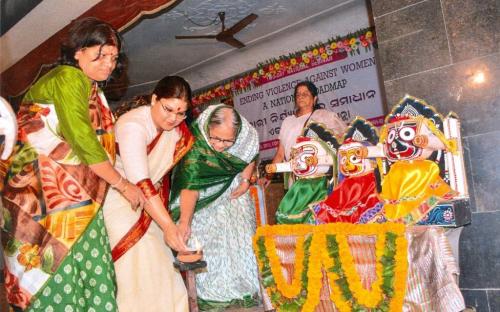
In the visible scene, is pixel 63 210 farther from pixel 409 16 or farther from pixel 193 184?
pixel 409 16

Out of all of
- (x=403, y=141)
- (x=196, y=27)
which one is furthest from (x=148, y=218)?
(x=196, y=27)

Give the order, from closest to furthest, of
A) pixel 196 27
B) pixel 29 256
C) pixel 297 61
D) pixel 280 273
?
pixel 29 256
pixel 280 273
pixel 297 61
pixel 196 27

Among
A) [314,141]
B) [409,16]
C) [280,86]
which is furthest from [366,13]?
[314,141]

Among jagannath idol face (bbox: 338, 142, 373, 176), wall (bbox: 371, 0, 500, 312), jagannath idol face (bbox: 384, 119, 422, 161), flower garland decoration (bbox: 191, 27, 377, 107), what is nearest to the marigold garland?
jagannath idol face (bbox: 338, 142, 373, 176)

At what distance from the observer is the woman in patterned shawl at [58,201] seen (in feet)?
5.94

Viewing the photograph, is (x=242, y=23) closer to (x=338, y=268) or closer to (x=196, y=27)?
(x=196, y=27)

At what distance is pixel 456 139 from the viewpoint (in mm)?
2074

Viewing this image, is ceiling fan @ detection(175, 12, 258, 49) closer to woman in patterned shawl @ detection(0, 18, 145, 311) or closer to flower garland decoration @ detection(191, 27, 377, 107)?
flower garland decoration @ detection(191, 27, 377, 107)

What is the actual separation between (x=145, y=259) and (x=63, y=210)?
451 millimetres

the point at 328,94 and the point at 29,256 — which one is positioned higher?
the point at 328,94

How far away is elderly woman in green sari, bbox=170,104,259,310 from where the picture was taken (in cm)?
256

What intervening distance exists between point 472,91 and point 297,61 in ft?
13.7

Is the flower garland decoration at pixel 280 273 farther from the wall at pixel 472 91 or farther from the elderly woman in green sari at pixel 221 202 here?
the wall at pixel 472 91

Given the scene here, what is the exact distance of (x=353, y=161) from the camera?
2254 millimetres
